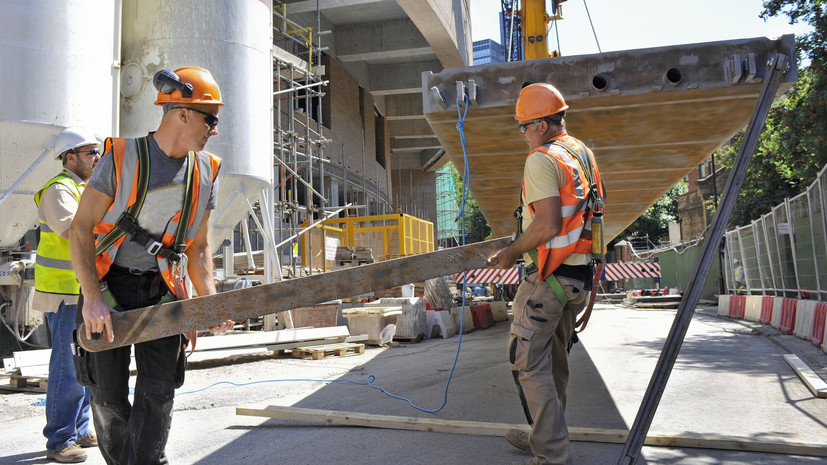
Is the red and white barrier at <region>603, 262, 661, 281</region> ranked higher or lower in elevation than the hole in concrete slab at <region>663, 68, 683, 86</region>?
lower

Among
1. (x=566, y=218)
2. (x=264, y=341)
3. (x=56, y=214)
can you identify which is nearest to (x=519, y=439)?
(x=566, y=218)

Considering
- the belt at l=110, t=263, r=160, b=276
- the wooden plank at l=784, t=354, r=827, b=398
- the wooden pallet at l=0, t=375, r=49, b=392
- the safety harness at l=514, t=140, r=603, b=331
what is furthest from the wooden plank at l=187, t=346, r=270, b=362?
the wooden plank at l=784, t=354, r=827, b=398

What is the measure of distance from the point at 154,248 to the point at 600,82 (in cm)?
352

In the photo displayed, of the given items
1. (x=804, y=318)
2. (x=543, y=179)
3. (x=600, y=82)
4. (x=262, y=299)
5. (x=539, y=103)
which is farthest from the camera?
(x=804, y=318)

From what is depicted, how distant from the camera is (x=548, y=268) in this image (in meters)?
3.34

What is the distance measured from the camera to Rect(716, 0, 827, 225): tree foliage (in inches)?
580

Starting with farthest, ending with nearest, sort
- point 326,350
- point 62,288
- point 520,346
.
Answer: point 326,350 → point 62,288 → point 520,346

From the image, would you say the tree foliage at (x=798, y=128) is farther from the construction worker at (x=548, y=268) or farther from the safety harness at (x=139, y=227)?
the safety harness at (x=139, y=227)

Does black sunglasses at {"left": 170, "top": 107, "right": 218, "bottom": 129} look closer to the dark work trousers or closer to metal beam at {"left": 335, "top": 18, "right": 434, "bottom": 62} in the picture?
the dark work trousers

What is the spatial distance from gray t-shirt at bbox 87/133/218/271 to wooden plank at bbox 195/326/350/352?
605cm

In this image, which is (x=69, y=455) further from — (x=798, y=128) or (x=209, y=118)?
(x=798, y=128)

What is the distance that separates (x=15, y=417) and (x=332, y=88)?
24.4 meters

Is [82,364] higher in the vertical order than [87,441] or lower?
higher

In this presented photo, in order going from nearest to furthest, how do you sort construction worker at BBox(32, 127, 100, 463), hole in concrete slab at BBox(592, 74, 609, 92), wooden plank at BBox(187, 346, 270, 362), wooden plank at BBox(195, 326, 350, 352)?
construction worker at BBox(32, 127, 100, 463) → hole in concrete slab at BBox(592, 74, 609, 92) → wooden plank at BBox(187, 346, 270, 362) → wooden plank at BBox(195, 326, 350, 352)
